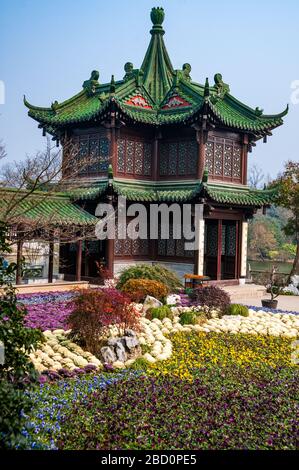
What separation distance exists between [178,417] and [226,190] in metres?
14.1

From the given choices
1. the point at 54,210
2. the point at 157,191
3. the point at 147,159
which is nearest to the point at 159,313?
the point at 54,210

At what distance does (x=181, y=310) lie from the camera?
1368cm

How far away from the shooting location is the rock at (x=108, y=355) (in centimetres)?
919

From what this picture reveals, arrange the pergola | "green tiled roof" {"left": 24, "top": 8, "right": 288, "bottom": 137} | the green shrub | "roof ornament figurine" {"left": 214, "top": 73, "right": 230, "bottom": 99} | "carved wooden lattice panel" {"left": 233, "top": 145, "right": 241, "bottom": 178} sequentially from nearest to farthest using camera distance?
the green shrub
the pergola
"green tiled roof" {"left": 24, "top": 8, "right": 288, "bottom": 137}
"carved wooden lattice panel" {"left": 233, "top": 145, "right": 241, "bottom": 178}
"roof ornament figurine" {"left": 214, "top": 73, "right": 230, "bottom": 99}

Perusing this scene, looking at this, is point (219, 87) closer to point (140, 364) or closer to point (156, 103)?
point (156, 103)

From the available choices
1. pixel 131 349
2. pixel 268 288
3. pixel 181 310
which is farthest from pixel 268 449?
pixel 268 288

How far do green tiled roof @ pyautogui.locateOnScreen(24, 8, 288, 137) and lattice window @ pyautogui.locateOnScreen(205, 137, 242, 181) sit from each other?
76cm

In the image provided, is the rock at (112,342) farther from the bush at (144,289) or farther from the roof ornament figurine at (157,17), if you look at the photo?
the roof ornament figurine at (157,17)

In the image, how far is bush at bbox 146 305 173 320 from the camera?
12.9m

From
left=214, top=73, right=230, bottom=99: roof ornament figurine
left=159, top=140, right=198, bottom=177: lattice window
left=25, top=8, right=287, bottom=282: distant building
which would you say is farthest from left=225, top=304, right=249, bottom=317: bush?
left=214, top=73, right=230, bottom=99: roof ornament figurine

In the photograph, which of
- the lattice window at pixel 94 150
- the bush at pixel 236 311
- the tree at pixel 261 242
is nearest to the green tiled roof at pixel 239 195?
the lattice window at pixel 94 150

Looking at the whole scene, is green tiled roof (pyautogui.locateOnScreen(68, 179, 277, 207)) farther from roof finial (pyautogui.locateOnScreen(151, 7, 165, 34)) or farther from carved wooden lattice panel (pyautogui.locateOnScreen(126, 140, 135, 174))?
roof finial (pyautogui.locateOnScreen(151, 7, 165, 34))
